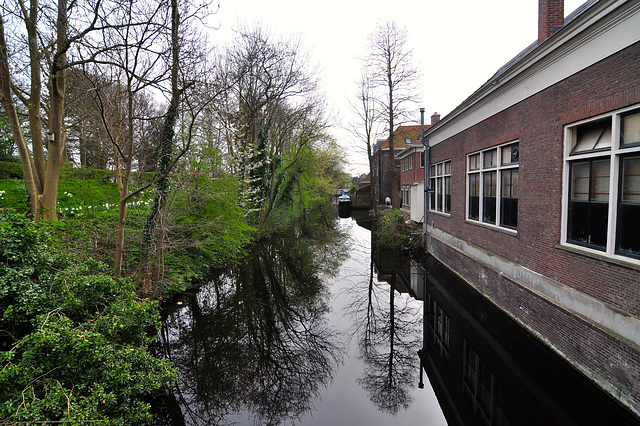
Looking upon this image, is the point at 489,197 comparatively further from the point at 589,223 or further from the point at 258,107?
the point at 258,107

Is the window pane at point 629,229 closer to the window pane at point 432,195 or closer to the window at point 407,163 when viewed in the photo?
the window pane at point 432,195

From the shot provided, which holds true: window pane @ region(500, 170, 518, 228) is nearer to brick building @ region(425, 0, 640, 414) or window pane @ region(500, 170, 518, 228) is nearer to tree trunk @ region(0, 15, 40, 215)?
brick building @ region(425, 0, 640, 414)

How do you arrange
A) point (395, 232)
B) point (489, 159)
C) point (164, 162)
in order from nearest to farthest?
1. point (164, 162)
2. point (489, 159)
3. point (395, 232)

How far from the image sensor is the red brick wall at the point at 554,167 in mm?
4312

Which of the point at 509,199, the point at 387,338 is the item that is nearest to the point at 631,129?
the point at 509,199

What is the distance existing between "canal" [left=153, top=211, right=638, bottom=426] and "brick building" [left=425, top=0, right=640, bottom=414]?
62 cm

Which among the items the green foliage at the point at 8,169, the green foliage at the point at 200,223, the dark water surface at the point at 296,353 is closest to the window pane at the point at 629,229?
the dark water surface at the point at 296,353

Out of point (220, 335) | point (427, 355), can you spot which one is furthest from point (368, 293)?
point (220, 335)

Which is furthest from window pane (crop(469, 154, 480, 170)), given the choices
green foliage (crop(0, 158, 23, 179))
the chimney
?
green foliage (crop(0, 158, 23, 179))

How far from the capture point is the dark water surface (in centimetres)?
452

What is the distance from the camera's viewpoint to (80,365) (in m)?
3.20

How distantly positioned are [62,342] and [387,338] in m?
5.68

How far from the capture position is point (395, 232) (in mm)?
16109

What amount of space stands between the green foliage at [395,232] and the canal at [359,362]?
5.45 m
